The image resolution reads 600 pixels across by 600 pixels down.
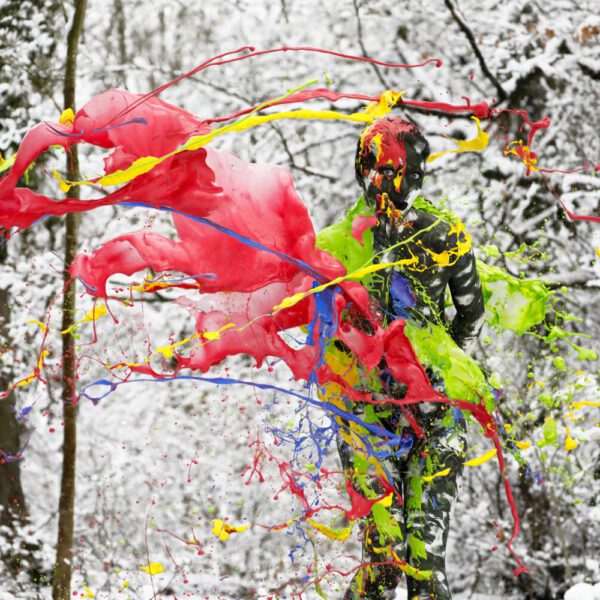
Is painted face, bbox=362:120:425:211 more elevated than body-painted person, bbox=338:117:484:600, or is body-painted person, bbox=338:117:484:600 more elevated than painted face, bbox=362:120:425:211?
painted face, bbox=362:120:425:211

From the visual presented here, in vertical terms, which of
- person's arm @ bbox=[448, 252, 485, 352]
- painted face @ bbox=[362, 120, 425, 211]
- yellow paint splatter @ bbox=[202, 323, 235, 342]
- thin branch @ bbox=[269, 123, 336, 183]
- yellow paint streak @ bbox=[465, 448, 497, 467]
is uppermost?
thin branch @ bbox=[269, 123, 336, 183]

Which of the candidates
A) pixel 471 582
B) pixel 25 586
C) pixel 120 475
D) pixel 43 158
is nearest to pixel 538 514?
pixel 471 582

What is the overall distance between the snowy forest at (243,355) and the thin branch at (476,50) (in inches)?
0.8

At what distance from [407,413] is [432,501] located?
0.22m

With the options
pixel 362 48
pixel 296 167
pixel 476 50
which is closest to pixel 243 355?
pixel 296 167

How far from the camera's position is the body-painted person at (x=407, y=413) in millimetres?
1777

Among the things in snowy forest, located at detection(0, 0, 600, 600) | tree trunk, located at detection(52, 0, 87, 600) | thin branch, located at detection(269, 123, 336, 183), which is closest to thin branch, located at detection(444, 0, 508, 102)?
snowy forest, located at detection(0, 0, 600, 600)

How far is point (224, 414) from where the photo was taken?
195 inches

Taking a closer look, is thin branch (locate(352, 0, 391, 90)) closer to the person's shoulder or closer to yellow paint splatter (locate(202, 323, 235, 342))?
the person's shoulder

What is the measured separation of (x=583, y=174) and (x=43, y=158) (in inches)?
124

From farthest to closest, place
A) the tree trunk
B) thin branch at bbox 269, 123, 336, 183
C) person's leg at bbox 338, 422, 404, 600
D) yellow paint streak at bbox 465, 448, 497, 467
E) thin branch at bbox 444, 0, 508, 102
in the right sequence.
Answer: thin branch at bbox 269, 123, 336, 183
thin branch at bbox 444, 0, 508, 102
the tree trunk
yellow paint streak at bbox 465, 448, 497, 467
person's leg at bbox 338, 422, 404, 600

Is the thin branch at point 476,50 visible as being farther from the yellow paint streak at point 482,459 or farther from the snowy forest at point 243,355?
the yellow paint streak at point 482,459

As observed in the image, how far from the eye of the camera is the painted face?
1.75m

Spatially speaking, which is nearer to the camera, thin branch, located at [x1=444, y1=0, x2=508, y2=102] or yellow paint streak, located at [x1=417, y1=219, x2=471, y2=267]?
yellow paint streak, located at [x1=417, y1=219, x2=471, y2=267]
